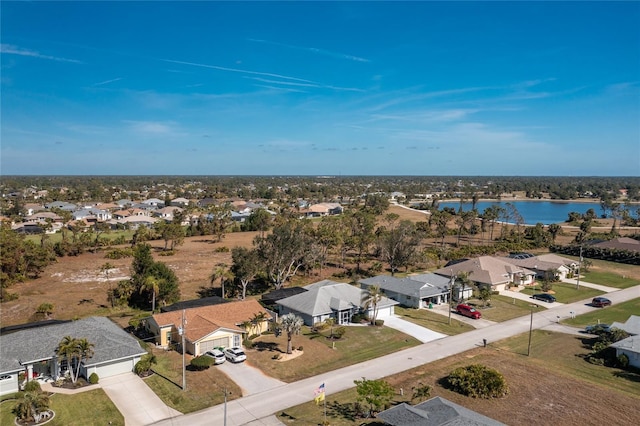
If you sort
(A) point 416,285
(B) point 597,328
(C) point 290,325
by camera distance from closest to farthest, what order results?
(C) point 290,325, (B) point 597,328, (A) point 416,285

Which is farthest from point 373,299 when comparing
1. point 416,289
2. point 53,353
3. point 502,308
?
point 53,353

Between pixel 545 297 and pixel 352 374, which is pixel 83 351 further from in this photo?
pixel 545 297

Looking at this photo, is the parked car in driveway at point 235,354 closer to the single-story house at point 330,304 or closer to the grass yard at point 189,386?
the grass yard at point 189,386

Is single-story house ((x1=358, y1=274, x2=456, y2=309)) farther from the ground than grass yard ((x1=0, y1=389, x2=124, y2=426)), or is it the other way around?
single-story house ((x1=358, y1=274, x2=456, y2=309))

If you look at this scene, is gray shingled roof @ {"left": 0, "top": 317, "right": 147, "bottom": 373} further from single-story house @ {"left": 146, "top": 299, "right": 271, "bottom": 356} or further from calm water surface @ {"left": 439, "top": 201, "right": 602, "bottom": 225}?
calm water surface @ {"left": 439, "top": 201, "right": 602, "bottom": 225}

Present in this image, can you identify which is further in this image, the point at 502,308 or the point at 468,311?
the point at 502,308

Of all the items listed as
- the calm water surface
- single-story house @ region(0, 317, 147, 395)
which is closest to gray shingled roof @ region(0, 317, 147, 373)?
single-story house @ region(0, 317, 147, 395)
